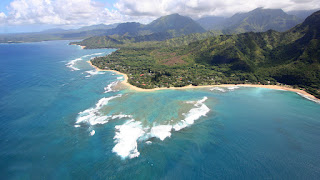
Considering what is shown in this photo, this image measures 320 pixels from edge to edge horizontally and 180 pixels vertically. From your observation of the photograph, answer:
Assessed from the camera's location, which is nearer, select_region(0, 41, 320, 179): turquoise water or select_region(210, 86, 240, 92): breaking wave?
select_region(0, 41, 320, 179): turquoise water

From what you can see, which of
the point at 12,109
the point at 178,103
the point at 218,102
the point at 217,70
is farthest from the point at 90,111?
the point at 217,70

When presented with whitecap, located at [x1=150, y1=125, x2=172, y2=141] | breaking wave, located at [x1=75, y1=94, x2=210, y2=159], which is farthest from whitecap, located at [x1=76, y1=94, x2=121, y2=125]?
whitecap, located at [x1=150, y1=125, x2=172, y2=141]

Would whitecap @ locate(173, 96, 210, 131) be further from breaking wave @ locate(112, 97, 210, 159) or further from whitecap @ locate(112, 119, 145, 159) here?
whitecap @ locate(112, 119, 145, 159)

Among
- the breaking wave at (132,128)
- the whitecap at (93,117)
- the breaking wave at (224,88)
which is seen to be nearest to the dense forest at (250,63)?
the breaking wave at (224,88)

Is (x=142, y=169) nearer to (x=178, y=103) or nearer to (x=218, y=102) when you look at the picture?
(x=178, y=103)

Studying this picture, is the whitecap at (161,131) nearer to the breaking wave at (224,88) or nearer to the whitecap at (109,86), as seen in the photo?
the whitecap at (109,86)

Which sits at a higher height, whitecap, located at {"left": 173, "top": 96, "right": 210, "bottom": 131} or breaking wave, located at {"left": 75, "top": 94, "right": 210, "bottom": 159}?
whitecap, located at {"left": 173, "top": 96, "right": 210, "bottom": 131}
